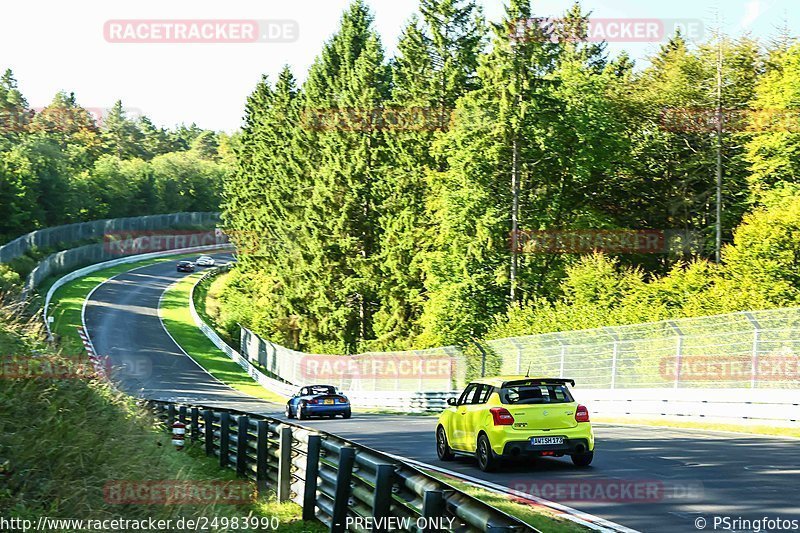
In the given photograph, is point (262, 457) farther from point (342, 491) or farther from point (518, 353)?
point (518, 353)

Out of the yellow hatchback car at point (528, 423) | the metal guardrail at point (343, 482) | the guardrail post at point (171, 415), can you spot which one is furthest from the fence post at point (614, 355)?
the metal guardrail at point (343, 482)

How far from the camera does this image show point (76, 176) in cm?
13962

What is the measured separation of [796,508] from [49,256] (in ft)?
308

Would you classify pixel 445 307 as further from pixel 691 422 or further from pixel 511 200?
pixel 691 422

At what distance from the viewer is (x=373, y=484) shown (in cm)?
983

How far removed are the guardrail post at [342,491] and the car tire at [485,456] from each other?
5816 millimetres

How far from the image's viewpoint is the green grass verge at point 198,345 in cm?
6756

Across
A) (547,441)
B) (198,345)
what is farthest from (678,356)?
(198,345)

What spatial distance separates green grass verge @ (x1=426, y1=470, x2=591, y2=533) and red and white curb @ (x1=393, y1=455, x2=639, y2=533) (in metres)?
0.08

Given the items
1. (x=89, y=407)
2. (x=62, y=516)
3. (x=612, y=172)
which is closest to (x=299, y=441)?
(x=89, y=407)

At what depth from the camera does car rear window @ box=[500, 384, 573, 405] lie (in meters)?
16.3

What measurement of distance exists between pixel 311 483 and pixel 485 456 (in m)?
5.02

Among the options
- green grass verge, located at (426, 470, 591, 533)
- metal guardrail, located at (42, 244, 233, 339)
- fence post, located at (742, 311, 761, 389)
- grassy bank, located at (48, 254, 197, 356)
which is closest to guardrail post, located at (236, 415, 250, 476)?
green grass verge, located at (426, 470, 591, 533)

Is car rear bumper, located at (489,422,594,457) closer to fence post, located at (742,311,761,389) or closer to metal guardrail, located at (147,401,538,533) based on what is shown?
metal guardrail, located at (147,401,538,533)
